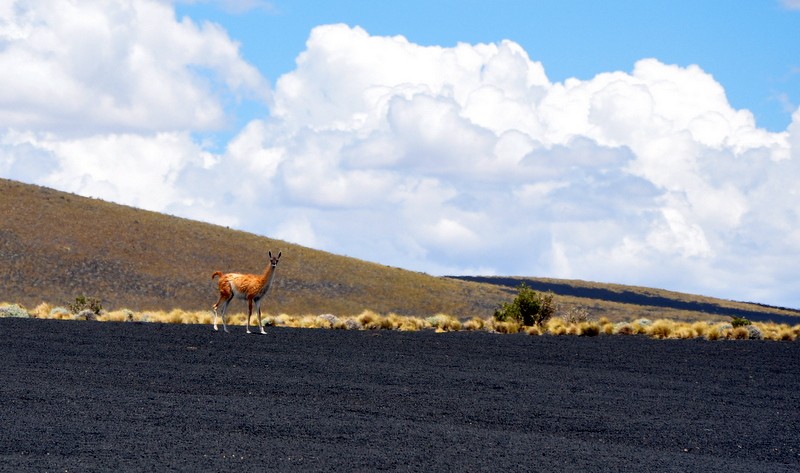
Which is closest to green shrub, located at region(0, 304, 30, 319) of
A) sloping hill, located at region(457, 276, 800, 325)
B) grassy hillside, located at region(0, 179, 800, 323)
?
grassy hillside, located at region(0, 179, 800, 323)

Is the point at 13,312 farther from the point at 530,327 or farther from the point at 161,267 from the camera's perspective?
the point at 161,267

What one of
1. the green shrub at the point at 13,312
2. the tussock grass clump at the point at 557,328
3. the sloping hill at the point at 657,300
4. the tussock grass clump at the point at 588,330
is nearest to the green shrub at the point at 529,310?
the tussock grass clump at the point at 557,328

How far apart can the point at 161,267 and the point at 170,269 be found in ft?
1.93

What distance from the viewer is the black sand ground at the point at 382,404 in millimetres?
10578

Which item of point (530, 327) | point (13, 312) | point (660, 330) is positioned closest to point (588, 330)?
point (660, 330)

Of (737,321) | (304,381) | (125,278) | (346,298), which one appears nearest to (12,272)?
(125,278)

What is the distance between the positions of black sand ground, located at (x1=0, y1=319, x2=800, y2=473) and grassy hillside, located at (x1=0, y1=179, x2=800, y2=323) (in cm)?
3555

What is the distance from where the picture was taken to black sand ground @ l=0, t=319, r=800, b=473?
10.6 metres

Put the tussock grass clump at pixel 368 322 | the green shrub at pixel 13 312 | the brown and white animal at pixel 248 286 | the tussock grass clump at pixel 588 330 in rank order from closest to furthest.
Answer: the brown and white animal at pixel 248 286 < the tussock grass clump at pixel 588 330 < the tussock grass clump at pixel 368 322 < the green shrub at pixel 13 312

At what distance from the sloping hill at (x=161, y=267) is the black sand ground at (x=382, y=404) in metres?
35.7

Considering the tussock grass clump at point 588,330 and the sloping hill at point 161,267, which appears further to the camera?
the sloping hill at point 161,267

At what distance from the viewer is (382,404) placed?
13.9 m

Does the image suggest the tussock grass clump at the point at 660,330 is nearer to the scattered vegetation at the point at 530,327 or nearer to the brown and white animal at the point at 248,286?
the scattered vegetation at the point at 530,327

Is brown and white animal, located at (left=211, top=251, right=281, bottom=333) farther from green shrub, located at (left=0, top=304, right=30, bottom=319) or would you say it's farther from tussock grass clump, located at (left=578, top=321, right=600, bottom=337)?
green shrub, located at (left=0, top=304, right=30, bottom=319)
